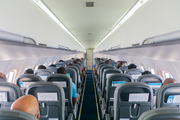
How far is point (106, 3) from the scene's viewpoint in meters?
3.46

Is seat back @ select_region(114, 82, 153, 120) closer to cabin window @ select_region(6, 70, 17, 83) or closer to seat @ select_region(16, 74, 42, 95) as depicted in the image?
Answer: seat @ select_region(16, 74, 42, 95)

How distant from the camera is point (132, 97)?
73.7 inches

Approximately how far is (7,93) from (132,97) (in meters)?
1.97

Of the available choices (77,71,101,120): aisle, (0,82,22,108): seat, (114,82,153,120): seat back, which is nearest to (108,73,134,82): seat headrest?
(114,82,153,120): seat back

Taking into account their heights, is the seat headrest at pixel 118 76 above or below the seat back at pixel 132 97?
above

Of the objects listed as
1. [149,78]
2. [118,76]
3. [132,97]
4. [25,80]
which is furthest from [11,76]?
[149,78]

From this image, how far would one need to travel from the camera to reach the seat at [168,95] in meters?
1.71

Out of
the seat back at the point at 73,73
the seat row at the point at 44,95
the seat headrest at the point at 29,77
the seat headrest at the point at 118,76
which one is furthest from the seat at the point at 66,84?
the seat back at the point at 73,73

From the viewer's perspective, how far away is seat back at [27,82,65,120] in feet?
6.29

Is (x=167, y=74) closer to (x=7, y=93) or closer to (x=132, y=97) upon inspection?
(x=132, y=97)

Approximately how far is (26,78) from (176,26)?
10.3 feet

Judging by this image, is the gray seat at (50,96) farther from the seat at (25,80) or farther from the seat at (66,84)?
the seat at (25,80)

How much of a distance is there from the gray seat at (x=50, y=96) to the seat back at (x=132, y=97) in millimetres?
937

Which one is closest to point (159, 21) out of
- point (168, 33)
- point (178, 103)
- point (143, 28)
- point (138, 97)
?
point (168, 33)
